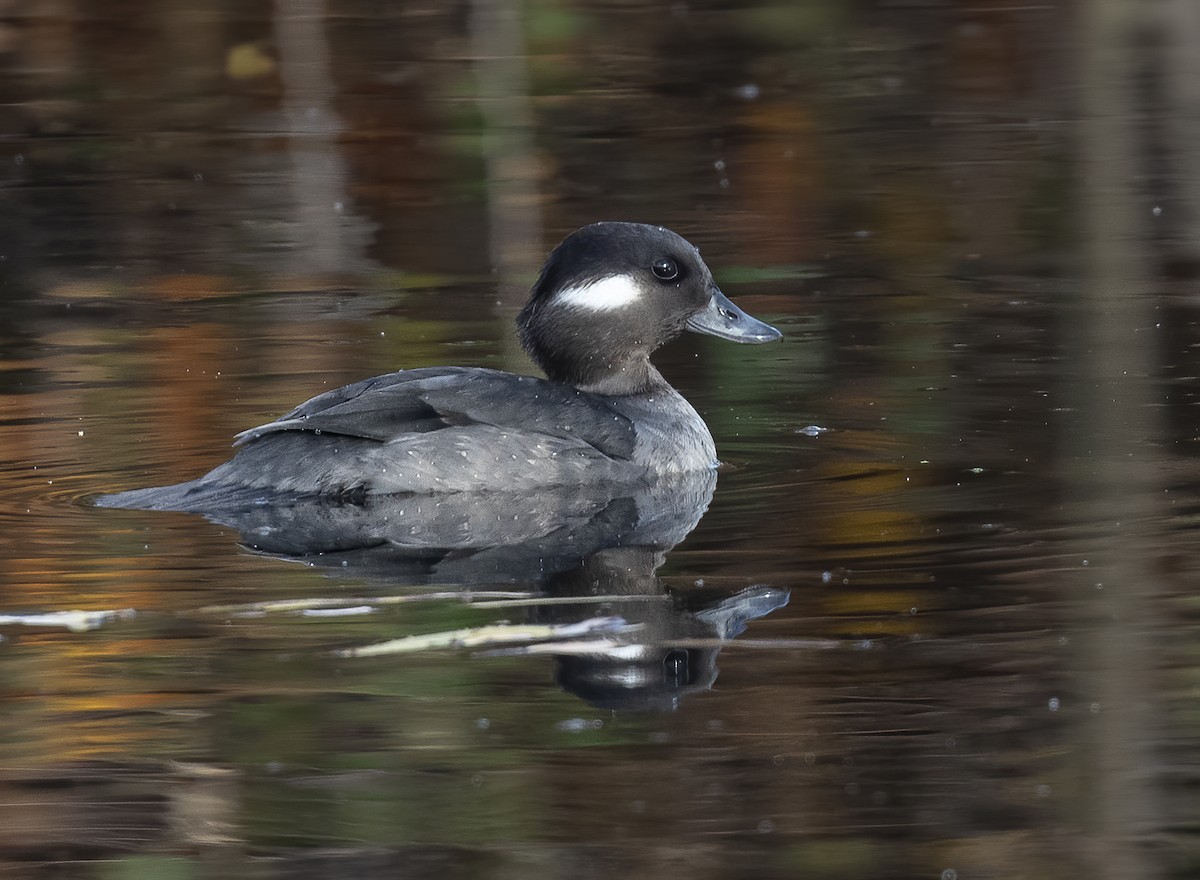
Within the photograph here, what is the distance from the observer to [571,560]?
6.83m

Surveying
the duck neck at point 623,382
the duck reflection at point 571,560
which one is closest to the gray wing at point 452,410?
the duck reflection at point 571,560

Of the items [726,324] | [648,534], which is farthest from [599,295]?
[648,534]

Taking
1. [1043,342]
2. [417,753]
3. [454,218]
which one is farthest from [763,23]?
[417,753]

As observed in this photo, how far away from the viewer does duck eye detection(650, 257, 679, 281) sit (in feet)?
27.8

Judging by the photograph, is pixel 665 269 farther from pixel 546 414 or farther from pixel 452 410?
pixel 452 410

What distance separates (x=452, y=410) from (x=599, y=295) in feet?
3.24

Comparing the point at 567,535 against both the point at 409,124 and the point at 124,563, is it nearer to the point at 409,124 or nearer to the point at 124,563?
the point at 124,563

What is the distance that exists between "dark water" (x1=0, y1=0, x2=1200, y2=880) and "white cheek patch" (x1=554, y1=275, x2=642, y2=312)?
707 mm

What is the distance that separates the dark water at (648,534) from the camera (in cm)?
466

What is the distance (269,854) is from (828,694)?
145 centimetres

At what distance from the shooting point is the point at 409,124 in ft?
A: 57.4

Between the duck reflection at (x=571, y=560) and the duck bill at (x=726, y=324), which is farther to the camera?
the duck bill at (x=726, y=324)

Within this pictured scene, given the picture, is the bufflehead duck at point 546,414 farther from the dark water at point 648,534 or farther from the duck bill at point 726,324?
the dark water at point 648,534

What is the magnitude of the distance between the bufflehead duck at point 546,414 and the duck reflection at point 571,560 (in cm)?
8
